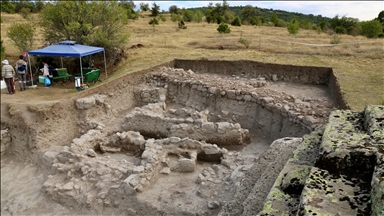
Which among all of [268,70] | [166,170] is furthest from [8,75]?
[268,70]

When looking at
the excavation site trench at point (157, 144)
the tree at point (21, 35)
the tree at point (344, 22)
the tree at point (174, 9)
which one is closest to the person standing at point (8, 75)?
the excavation site trench at point (157, 144)

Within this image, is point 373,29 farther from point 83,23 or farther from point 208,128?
point 83,23

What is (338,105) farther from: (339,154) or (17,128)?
(17,128)

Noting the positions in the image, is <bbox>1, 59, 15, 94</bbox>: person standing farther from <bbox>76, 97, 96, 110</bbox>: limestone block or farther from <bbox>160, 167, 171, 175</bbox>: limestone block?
<bbox>160, 167, 171, 175</bbox>: limestone block

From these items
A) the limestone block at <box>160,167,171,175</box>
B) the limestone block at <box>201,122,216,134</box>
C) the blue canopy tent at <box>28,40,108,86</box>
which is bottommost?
the limestone block at <box>160,167,171,175</box>

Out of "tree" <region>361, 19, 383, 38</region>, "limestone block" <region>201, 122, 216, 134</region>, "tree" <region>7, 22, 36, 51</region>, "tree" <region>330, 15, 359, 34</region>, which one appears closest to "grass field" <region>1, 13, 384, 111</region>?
"tree" <region>7, 22, 36, 51</region>

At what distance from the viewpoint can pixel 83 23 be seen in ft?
47.9

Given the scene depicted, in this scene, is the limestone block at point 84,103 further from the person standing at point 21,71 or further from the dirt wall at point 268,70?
the dirt wall at point 268,70

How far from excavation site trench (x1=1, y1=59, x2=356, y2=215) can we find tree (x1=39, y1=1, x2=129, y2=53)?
3.35 metres

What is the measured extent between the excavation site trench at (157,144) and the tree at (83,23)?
11.0ft

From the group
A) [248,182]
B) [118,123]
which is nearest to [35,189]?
[118,123]

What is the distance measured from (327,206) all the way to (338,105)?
805 centimetres

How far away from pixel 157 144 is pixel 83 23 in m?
9.40

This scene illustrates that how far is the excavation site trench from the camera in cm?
616
